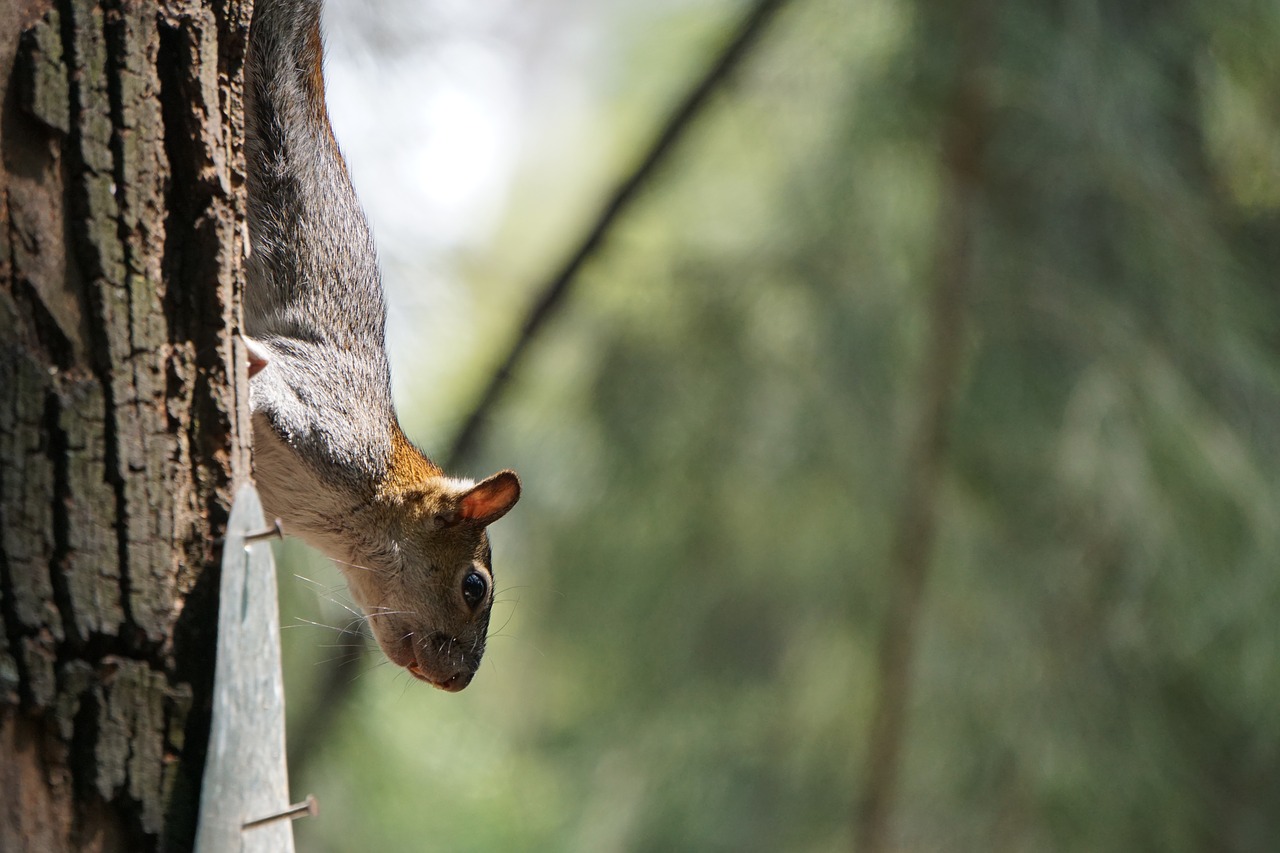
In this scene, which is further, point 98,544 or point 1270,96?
point 1270,96

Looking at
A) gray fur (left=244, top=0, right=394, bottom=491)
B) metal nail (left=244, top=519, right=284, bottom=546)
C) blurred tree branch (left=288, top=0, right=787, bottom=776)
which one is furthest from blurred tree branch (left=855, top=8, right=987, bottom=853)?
metal nail (left=244, top=519, right=284, bottom=546)

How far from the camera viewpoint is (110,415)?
0.53 m

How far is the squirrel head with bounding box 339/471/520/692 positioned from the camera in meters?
1.13

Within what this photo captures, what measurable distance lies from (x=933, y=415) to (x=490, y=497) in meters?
0.83

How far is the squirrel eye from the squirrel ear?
2.2 inches

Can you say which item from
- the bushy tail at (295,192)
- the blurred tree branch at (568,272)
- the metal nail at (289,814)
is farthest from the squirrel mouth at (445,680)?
the blurred tree branch at (568,272)

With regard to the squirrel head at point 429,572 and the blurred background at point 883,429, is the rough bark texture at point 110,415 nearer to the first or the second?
the squirrel head at point 429,572

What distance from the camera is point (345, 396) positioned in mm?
1071

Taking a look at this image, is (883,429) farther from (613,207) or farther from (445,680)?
(445,680)

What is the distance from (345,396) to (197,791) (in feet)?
1.88

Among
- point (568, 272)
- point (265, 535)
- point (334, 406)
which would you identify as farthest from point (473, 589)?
point (568, 272)

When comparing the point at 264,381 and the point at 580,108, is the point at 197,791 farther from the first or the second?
the point at 580,108

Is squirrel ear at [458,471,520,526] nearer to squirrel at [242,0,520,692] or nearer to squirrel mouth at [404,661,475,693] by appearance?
squirrel at [242,0,520,692]

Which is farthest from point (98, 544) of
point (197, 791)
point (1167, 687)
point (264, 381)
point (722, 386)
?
point (1167, 687)
